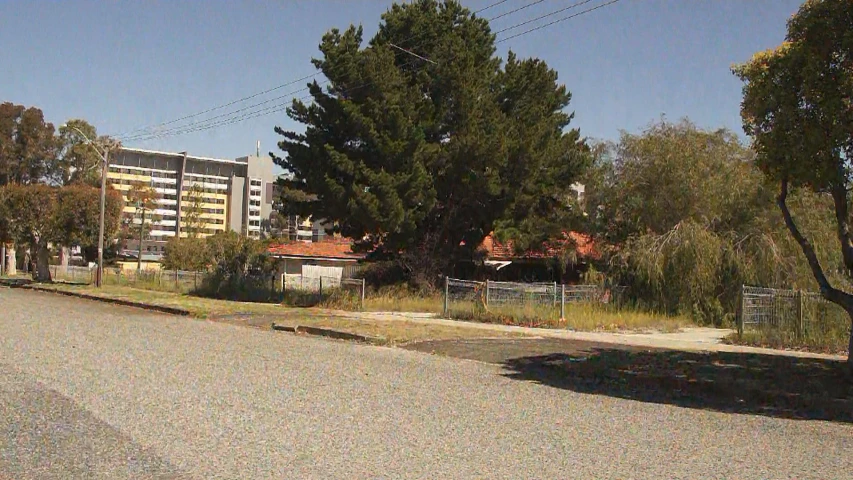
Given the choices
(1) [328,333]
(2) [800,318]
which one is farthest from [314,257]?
(2) [800,318]

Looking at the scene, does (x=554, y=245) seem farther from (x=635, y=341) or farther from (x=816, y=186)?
(x=816, y=186)

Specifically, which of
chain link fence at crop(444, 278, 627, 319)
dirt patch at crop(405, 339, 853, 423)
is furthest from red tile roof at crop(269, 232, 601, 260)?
dirt patch at crop(405, 339, 853, 423)

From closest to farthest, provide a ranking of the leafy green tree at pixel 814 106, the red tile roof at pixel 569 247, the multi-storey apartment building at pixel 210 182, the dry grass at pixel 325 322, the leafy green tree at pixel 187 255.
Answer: the leafy green tree at pixel 814 106, the dry grass at pixel 325 322, the red tile roof at pixel 569 247, the leafy green tree at pixel 187 255, the multi-storey apartment building at pixel 210 182

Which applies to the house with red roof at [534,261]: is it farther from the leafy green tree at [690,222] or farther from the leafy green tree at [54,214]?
the leafy green tree at [54,214]

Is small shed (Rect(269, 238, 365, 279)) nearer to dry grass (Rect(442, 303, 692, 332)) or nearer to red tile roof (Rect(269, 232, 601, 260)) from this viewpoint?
red tile roof (Rect(269, 232, 601, 260))

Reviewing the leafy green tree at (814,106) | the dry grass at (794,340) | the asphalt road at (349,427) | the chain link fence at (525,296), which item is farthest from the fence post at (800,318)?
the asphalt road at (349,427)

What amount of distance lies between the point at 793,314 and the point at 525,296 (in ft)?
27.4

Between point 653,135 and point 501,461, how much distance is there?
27.3m

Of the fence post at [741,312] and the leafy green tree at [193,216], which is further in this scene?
the leafy green tree at [193,216]

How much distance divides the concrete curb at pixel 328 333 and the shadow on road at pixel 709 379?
4.45m

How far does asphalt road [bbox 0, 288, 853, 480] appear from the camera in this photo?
7.24 metres

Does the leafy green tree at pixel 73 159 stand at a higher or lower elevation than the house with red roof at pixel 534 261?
higher

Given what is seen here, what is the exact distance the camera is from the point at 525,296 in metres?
25.9

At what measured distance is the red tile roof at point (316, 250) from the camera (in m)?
52.8
